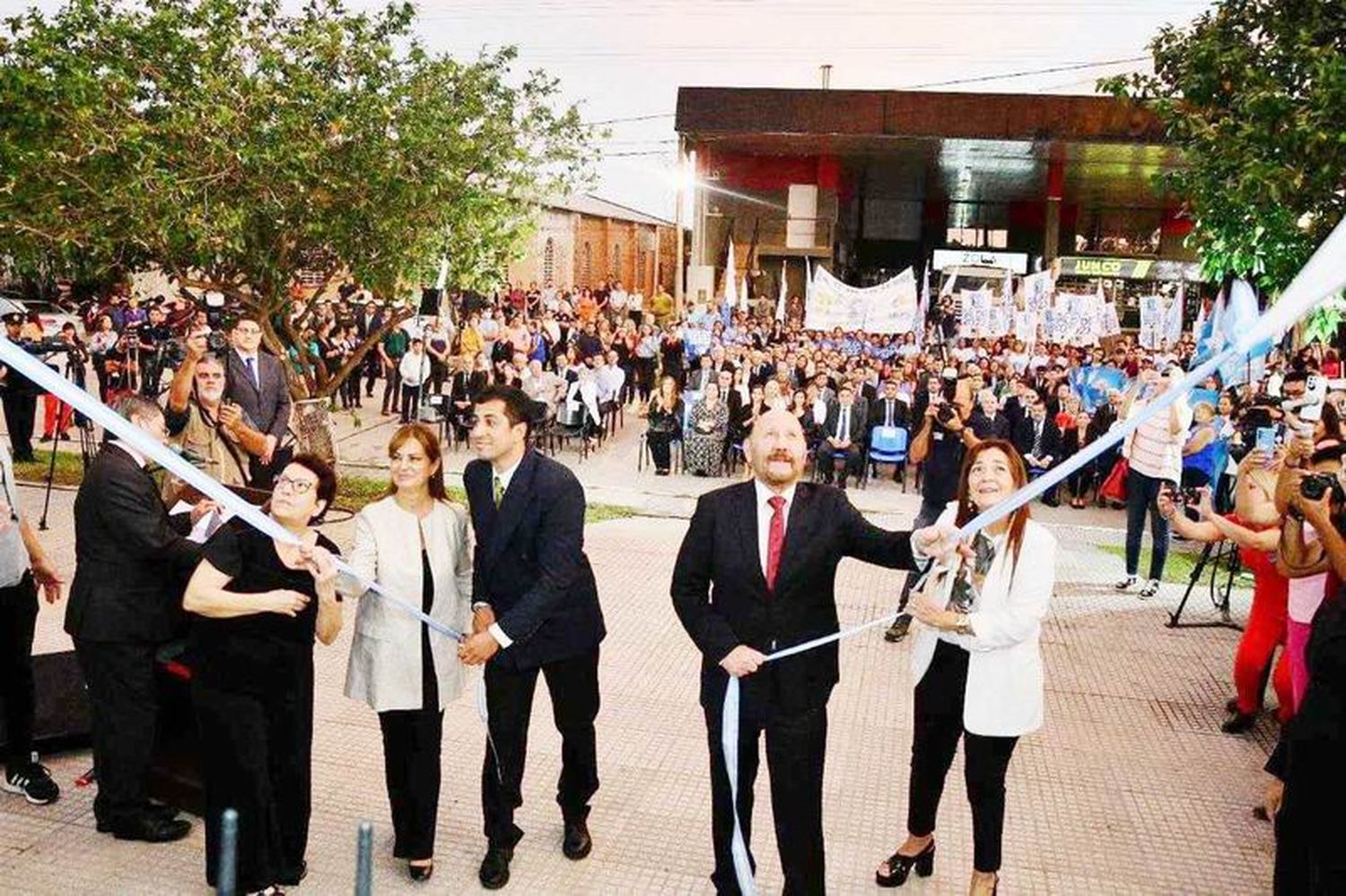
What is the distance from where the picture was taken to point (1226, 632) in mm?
7844

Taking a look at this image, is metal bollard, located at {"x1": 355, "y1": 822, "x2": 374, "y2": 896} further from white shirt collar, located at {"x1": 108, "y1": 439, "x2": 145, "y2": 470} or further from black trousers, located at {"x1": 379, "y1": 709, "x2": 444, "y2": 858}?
white shirt collar, located at {"x1": 108, "y1": 439, "x2": 145, "y2": 470}

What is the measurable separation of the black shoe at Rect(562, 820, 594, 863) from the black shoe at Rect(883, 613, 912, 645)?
3.41m

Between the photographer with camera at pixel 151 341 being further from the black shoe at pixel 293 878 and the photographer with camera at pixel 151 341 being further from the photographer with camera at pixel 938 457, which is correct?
the black shoe at pixel 293 878

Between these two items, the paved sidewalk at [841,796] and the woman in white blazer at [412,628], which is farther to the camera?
the paved sidewalk at [841,796]

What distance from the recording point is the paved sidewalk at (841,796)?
4.31 meters

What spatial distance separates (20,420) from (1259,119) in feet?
40.1

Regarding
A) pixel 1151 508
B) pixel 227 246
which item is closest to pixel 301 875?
pixel 227 246

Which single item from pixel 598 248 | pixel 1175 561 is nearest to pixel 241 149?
pixel 1175 561

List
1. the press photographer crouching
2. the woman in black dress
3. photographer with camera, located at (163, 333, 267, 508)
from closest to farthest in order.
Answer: the press photographer crouching < the woman in black dress < photographer with camera, located at (163, 333, 267, 508)

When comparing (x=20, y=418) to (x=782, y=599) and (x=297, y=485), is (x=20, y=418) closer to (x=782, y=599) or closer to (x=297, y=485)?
(x=297, y=485)

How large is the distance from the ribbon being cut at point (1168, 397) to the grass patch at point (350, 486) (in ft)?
22.8

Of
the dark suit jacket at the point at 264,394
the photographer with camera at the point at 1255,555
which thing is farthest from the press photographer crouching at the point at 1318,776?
the dark suit jacket at the point at 264,394

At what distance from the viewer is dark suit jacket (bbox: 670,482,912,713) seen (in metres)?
3.72

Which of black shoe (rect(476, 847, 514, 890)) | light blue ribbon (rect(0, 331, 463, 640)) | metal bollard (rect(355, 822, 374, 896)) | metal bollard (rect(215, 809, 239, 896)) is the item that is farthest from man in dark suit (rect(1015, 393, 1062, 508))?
metal bollard (rect(215, 809, 239, 896))
